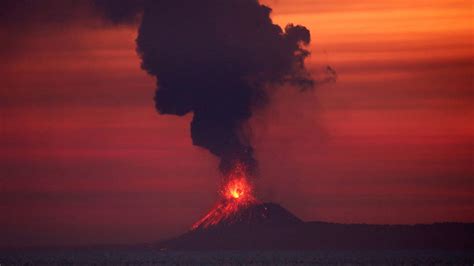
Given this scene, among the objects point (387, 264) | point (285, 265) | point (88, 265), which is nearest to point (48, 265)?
point (88, 265)

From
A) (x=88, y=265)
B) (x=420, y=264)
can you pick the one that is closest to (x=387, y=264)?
(x=420, y=264)

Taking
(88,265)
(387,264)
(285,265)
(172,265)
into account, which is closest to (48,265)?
(88,265)

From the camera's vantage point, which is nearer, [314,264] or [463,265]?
[463,265]

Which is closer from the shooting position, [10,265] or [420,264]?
[10,265]

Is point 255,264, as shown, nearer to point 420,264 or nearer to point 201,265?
point 201,265

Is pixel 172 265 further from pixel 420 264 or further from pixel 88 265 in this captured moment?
pixel 420 264

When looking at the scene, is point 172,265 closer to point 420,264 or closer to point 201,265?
point 201,265

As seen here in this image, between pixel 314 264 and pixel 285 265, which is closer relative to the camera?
pixel 285 265
